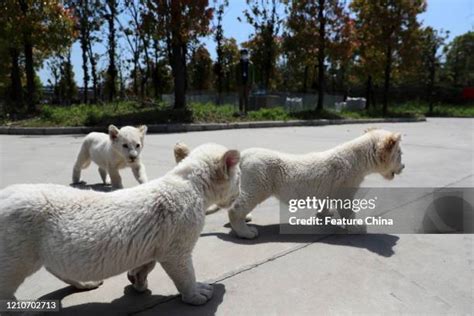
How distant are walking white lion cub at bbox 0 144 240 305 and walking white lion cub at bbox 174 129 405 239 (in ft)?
3.61

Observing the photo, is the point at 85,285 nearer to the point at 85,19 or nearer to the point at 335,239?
the point at 335,239

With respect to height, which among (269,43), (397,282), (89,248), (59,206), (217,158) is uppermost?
(269,43)

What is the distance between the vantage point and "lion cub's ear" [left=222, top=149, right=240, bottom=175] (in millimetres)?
2479

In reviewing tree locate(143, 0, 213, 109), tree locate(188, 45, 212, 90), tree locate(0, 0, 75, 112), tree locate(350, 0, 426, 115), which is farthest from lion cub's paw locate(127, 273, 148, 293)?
tree locate(188, 45, 212, 90)

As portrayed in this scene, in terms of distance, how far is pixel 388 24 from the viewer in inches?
931

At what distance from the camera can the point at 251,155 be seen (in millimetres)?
3814

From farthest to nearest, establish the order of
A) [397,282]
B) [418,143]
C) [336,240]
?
[418,143] → [336,240] → [397,282]

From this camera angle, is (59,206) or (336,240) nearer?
(59,206)

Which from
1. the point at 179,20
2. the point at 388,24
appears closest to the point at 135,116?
the point at 179,20

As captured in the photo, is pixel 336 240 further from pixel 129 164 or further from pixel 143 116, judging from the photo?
pixel 143 116

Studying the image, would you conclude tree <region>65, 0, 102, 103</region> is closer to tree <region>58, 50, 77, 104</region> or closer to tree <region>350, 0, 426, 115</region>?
tree <region>58, 50, 77, 104</region>

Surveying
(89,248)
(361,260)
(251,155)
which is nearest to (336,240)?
(361,260)

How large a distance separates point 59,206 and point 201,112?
1382 cm

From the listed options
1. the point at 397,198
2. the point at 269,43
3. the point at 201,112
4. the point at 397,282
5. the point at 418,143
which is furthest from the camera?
the point at 269,43
